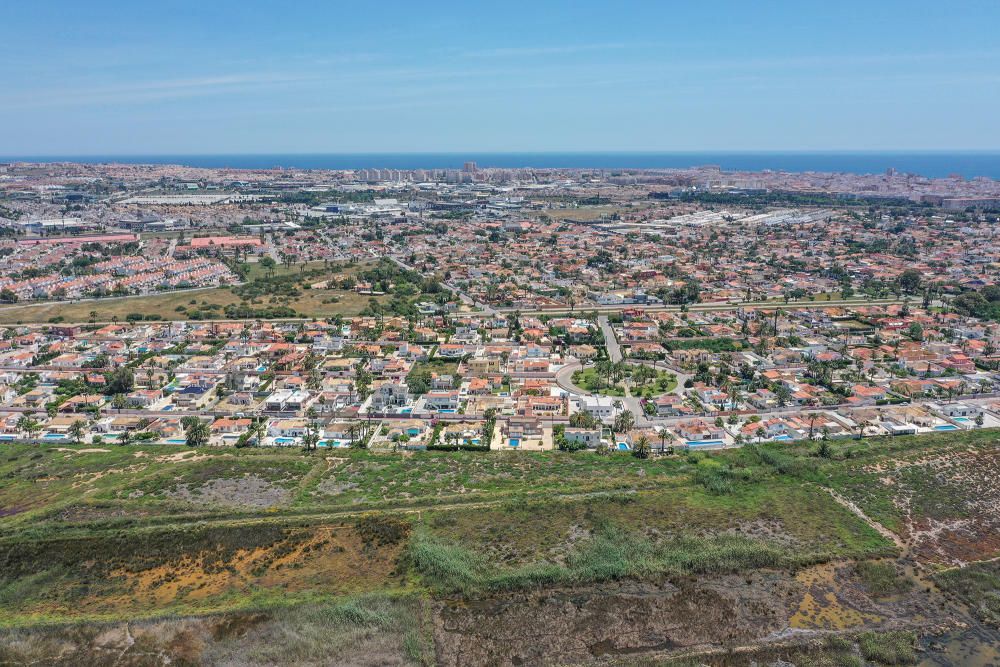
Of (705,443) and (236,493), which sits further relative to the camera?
(705,443)

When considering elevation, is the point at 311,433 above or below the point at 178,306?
below

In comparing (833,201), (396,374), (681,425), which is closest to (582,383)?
(681,425)

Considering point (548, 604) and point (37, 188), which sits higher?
point (37, 188)

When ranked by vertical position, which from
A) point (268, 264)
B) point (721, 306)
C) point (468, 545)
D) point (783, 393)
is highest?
point (268, 264)

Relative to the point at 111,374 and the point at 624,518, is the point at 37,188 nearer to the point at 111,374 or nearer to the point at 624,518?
the point at 111,374

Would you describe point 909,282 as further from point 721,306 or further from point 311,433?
point 311,433

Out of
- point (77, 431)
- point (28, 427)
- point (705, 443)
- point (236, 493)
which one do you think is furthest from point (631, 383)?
point (28, 427)
